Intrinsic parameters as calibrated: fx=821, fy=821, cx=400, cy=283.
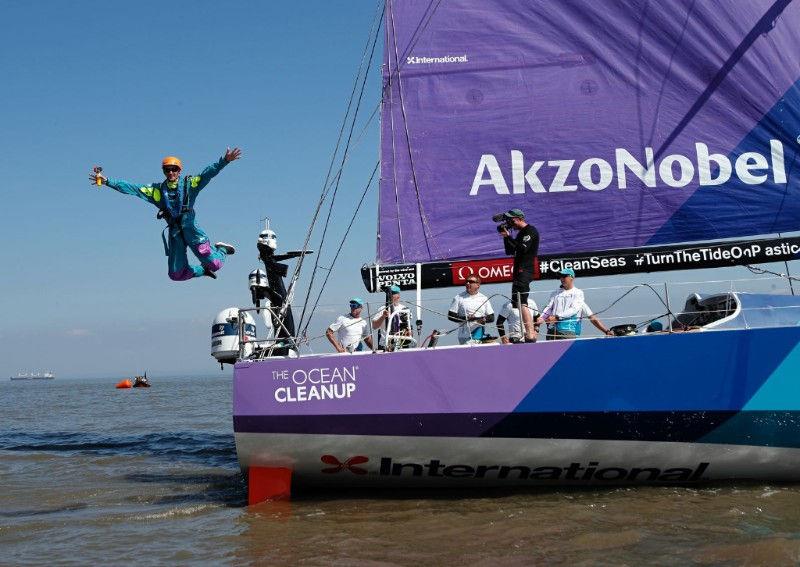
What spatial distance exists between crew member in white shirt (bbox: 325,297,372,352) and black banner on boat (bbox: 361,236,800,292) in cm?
50

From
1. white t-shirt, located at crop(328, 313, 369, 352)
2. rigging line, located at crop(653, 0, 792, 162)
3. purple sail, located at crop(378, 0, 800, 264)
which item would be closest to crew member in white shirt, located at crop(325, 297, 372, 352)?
white t-shirt, located at crop(328, 313, 369, 352)

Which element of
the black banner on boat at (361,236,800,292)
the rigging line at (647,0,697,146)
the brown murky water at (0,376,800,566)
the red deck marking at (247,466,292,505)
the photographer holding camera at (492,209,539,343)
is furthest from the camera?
the rigging line at (647,0,697,146)

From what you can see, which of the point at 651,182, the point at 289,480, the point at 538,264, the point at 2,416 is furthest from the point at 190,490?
the point at 2,416

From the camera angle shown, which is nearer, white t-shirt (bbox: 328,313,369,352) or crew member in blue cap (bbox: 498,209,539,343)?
crew member in blue cap (bbox: 498,209,539,343)

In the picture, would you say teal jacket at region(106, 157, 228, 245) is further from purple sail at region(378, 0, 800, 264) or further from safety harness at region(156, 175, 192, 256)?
purple sail at region(378, 0, 800, 264)

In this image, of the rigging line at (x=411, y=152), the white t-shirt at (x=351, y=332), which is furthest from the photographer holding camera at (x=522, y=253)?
the white t-shirt at (x=351, y=332)

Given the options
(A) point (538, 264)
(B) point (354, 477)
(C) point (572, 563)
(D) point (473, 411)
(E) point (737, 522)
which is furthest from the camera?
(A) point (538, 264)

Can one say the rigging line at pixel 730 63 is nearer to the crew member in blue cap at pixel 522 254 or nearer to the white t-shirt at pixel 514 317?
the crew member in blue cap at pixel 522 254

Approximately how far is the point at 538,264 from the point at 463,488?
2507mm

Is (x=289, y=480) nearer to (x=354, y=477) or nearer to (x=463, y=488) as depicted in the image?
(x=354, y=477)

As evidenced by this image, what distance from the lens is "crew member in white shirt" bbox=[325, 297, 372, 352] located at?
29.4 feet

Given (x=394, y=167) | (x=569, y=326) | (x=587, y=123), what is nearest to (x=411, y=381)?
(x=569, y=326)

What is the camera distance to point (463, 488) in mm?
8023

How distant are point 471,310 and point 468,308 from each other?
0.15 feet
